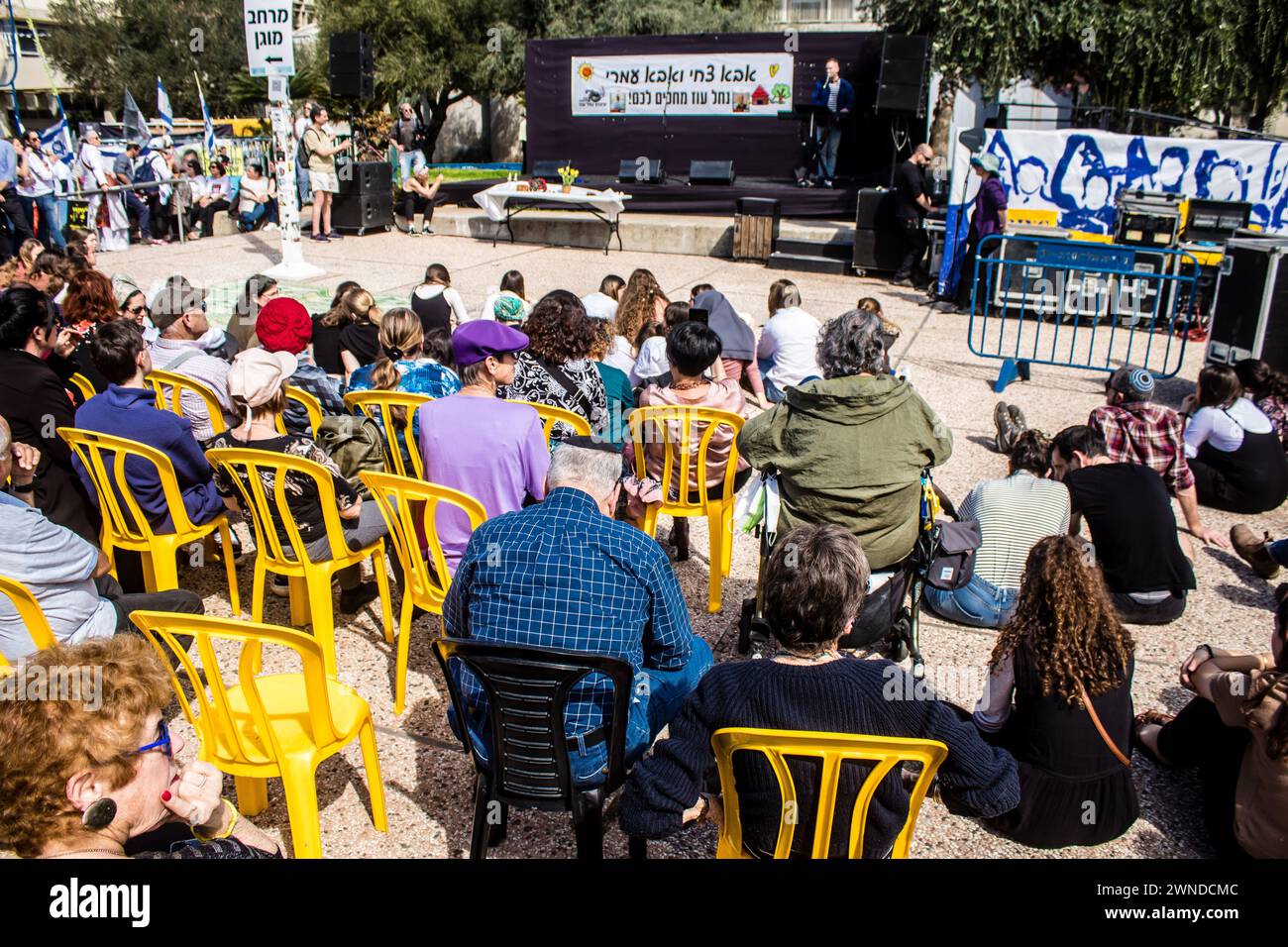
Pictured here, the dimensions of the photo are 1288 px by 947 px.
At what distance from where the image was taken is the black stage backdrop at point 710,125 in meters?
15.1

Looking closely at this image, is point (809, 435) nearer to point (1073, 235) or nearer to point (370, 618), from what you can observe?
point (370, 618)

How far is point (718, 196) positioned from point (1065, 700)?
13.1m

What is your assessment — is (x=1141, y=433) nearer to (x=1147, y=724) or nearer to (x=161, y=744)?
(x=1147, y=724)

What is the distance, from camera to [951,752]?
2135 mm

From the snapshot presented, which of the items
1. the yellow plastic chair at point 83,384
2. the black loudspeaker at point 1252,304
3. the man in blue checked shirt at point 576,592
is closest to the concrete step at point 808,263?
the black loudspeaker at point 1252,304

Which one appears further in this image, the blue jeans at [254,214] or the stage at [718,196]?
the blue jeans at [254,214]

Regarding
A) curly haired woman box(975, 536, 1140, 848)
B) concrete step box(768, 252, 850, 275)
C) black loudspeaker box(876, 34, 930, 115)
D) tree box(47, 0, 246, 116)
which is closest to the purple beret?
curly haired woman box(975, 536, 1140, 848)

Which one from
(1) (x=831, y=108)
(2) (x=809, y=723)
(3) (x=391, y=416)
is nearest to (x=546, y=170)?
(1) (x=831, y=108)

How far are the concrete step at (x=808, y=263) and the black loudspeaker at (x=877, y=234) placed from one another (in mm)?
246

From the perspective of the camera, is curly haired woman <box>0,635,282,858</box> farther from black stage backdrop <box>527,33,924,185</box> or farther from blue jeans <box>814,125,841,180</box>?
blue jeans <box>814,125,841,180</box>

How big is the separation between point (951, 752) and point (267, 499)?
2.65 meters

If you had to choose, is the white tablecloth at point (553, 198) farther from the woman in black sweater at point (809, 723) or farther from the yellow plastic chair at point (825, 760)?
the yellow plastic chair at point (825, 760)
